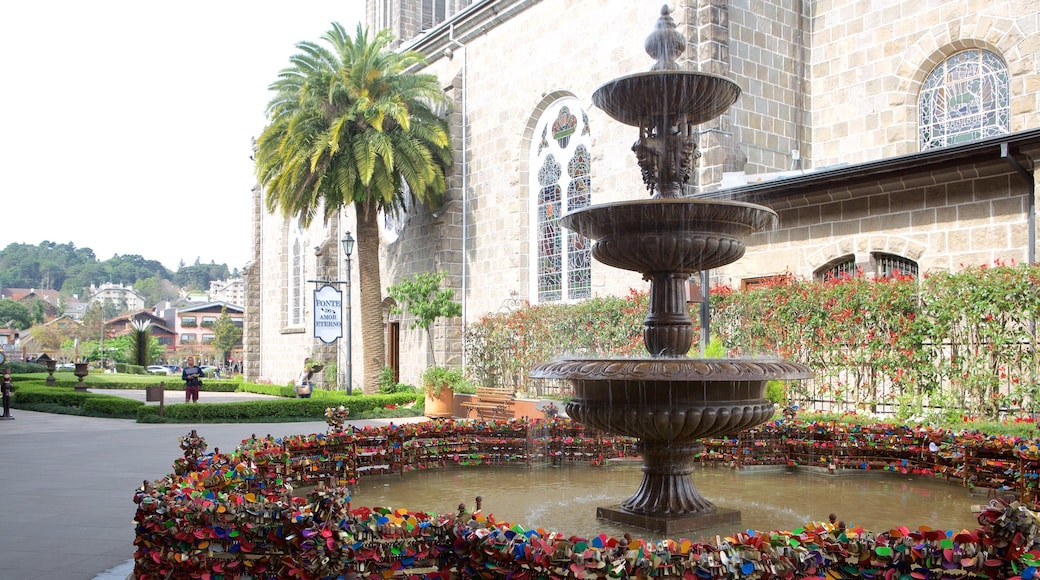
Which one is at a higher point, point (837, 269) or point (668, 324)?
point (837, 269)

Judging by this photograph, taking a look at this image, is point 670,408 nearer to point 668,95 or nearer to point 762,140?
point 668,95

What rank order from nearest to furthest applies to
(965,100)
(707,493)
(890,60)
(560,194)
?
(707,493) → (965,100) → (890,60) → (560,194)

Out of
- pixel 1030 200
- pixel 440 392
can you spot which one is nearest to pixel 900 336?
pixel 1030 200

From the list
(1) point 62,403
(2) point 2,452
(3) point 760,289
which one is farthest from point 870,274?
(1) point 62,403

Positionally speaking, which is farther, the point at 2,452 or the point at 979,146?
the point at 2,452

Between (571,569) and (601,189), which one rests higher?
(601,189)

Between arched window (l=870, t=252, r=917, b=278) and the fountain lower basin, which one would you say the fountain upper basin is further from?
arched window (l=870, t=252, r=917, b=278)

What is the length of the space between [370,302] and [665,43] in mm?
18584

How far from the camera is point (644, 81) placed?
21.2 feet

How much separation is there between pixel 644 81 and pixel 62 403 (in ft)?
75.3

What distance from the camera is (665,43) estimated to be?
6.88m

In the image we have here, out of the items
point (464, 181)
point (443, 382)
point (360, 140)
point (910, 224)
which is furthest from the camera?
point (464, 181)

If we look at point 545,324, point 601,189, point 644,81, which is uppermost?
point 601,189

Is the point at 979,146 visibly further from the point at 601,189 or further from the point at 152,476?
the point at 152,476
